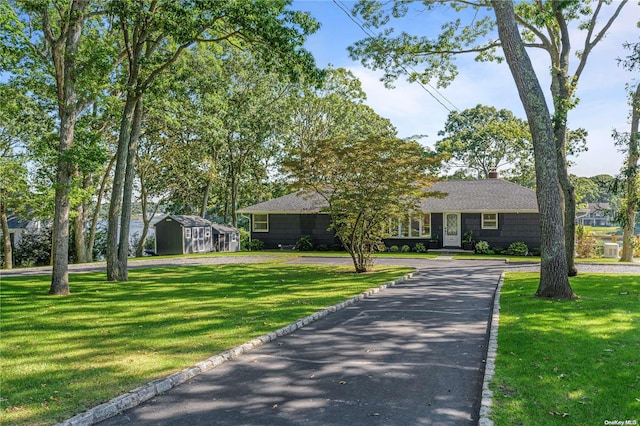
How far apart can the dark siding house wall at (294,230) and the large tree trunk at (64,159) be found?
64.2 ft

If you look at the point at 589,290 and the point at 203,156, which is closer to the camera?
the point at 589,290

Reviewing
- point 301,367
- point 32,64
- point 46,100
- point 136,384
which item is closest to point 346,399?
point 301,367

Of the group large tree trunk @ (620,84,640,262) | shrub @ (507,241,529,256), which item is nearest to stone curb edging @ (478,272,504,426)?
large tree trunk @ (620,84,640,262)

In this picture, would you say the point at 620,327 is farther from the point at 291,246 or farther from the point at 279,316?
the point at 291,246

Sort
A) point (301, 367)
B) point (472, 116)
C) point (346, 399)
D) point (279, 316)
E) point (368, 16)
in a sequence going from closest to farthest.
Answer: point (346, 399) → point (301, 367) → point (279, 316) → point (368, 16) → point (472, 116)

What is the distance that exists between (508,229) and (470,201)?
285cm

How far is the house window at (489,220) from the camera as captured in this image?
28.2 metres

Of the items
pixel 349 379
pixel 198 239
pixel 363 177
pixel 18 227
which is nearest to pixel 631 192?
pixel 363 177

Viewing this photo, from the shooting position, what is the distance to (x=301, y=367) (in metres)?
6.10

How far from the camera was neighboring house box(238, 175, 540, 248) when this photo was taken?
1090 inches

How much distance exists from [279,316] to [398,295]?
14.3 ft

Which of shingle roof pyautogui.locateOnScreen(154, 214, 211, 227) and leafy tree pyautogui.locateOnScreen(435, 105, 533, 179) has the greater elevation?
leafy tree pyautogui.locateOnScreen(435, 105, 533, 179)

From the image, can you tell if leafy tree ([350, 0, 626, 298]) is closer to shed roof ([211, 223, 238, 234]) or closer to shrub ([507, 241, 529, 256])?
shrub ([507, 241, 529, 256])

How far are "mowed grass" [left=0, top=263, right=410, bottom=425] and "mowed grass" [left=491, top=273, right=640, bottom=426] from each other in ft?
12.5
